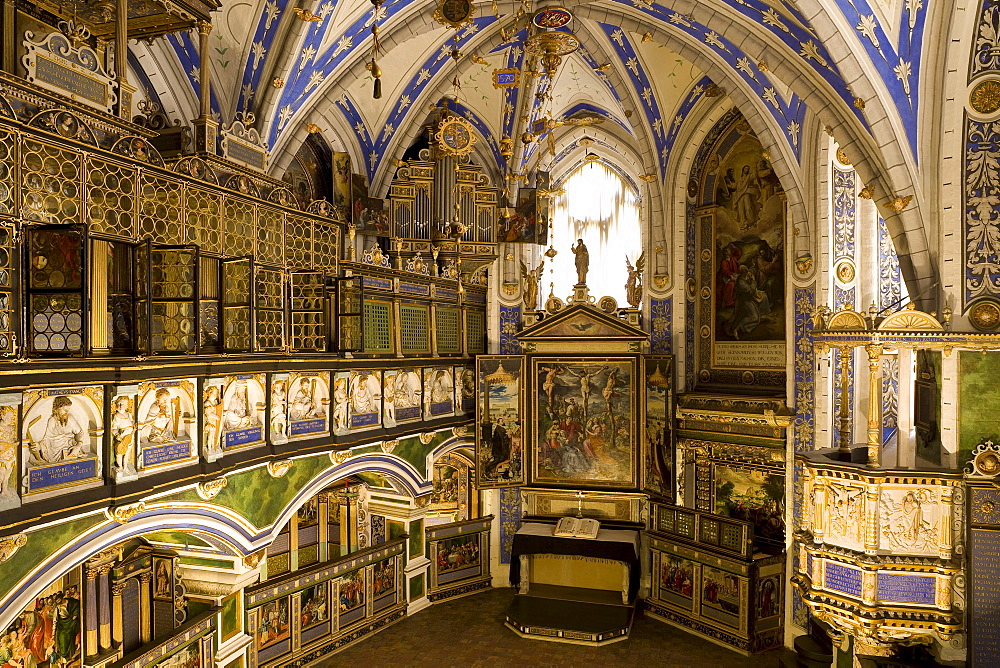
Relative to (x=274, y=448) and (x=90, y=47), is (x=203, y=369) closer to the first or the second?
(x=274, y=448)

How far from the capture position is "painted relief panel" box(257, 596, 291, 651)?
10.9 meters

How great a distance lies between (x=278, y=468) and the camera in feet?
30.6

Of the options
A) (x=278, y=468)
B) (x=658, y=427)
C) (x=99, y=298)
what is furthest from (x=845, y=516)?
(x=99, y=298)

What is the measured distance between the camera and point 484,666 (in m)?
11.2

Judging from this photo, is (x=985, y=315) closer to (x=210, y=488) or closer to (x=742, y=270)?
(x=742, y=270)

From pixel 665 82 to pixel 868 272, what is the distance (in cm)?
491

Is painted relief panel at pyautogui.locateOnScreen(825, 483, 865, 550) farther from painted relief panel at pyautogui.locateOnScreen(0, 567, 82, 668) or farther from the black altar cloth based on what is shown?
painted relief panel at pyautogui.locateOnScreen(0, 567, 82, 668)

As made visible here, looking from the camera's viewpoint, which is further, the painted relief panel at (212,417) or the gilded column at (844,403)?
the painted relief panel at (212,417)

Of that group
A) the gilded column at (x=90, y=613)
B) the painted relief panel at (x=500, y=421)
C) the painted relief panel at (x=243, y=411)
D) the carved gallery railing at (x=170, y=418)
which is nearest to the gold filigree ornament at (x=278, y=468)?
the carved gallery railing at (x=170, y=418)

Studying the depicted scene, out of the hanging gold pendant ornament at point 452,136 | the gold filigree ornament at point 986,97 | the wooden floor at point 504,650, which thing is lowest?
the wooden floor at point 504,650

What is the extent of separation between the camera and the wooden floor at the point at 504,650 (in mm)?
11445

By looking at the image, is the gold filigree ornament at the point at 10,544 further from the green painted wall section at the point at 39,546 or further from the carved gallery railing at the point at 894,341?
the carved gallery railing at the point at 894,341

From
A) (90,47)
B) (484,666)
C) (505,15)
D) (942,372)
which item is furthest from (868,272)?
(90,47)

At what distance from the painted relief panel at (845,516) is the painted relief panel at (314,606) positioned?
786 centimetres
